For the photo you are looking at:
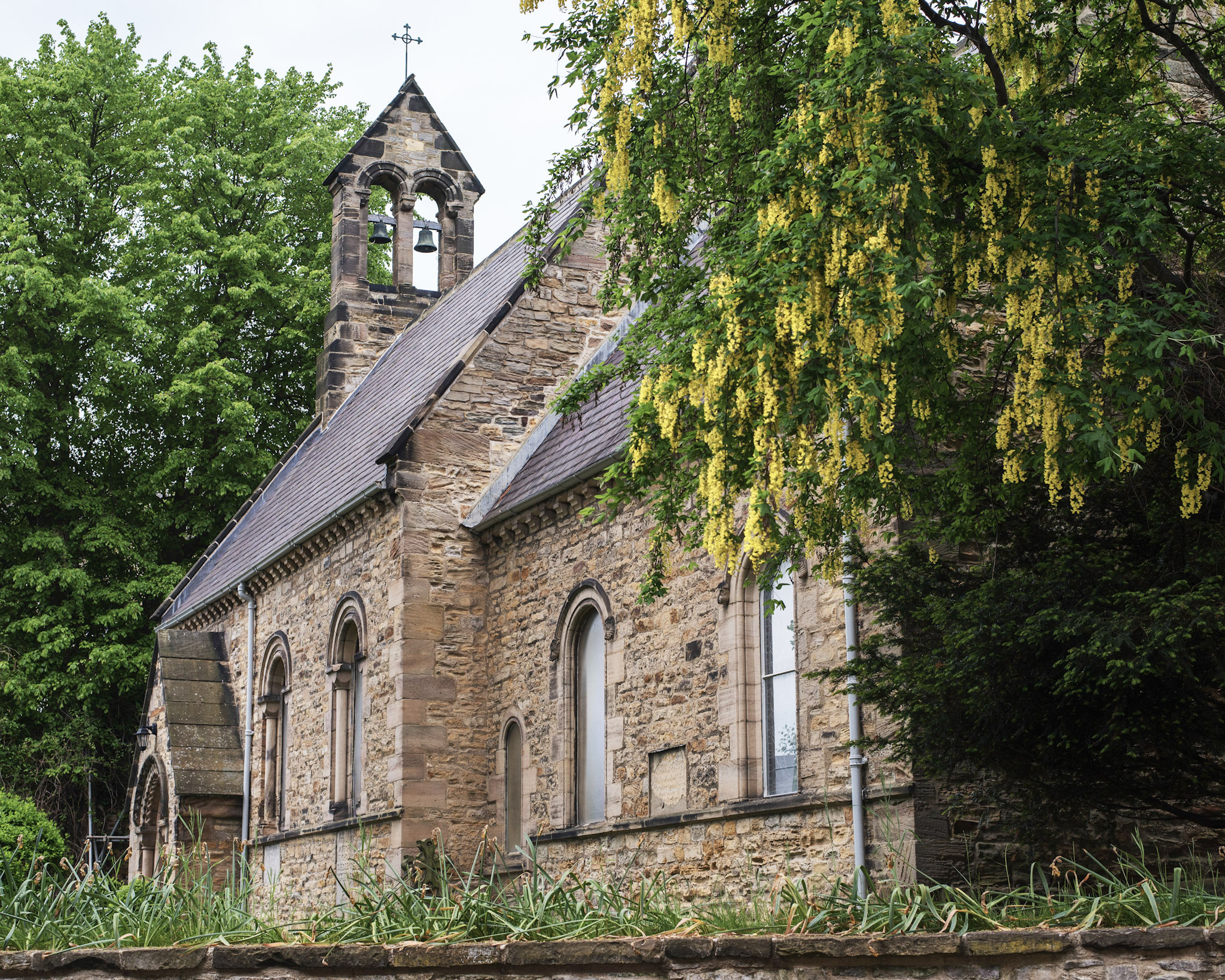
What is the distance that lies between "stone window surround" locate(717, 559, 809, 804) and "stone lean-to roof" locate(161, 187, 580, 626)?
572 centimetres

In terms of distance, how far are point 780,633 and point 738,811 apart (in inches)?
58.9

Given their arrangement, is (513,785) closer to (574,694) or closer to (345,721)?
(574,694)

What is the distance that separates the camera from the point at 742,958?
5.49 meters

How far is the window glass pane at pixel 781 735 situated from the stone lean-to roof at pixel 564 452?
2498 millimetres

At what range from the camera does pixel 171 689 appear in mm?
23297

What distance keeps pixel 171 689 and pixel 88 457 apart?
827 cm

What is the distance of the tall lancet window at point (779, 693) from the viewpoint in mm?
11914

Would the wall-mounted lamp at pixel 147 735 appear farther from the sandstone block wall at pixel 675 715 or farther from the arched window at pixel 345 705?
the sandstone block wall at pixel 675 715

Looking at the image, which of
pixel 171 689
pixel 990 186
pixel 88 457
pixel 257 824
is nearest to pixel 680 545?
pixel 990 186

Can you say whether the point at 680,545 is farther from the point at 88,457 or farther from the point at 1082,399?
the point at 88,457

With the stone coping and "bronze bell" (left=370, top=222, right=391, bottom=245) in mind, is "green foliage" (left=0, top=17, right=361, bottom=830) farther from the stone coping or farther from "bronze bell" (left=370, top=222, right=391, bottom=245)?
the stone coping

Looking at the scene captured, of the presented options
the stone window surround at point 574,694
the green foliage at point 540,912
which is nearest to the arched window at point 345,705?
the stone window surround at point 574,694

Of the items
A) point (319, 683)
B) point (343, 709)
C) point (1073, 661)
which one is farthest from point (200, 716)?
point (1073, 661)

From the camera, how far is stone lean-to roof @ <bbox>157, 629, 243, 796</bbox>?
73.2 feet
